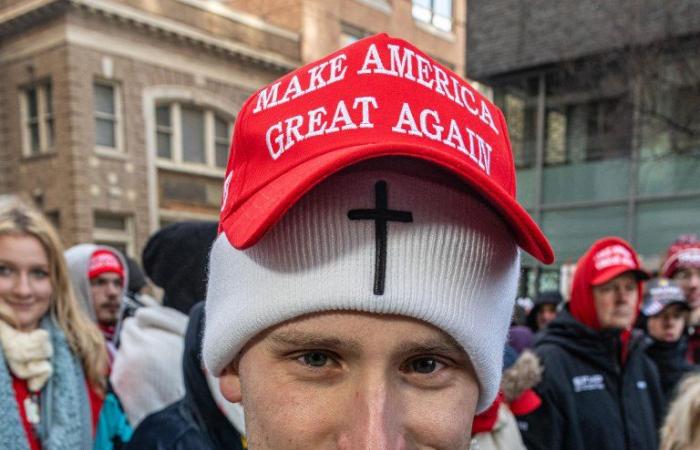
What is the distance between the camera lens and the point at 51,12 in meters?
11.5

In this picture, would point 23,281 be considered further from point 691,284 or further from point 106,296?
point 691,284

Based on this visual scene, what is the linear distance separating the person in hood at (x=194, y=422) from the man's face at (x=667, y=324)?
2.65 metres

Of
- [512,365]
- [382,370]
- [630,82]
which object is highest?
[630,82]

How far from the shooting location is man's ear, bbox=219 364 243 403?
107 centimetres

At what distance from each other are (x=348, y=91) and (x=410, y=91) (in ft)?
0.32

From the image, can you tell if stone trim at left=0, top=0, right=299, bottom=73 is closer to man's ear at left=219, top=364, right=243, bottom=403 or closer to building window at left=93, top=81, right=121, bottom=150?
building window at left=93, top=81, right=121, bottom=150

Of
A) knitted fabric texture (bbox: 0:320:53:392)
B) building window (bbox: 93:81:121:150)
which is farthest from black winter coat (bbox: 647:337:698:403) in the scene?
building window (bbox: 93:81:121:150)

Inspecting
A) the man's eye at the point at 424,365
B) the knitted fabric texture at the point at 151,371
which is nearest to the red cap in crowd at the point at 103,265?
the knitted fabric texture at the point at 151,371

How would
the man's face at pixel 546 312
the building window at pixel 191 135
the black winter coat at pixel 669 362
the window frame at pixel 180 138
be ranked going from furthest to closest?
the building window at pixel 191 135
the window frame at pixel 180 138
the man's face at pixel 546 312
the black winter coat at pixel 669 362

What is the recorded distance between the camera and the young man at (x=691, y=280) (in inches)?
142

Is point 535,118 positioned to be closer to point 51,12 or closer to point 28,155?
point 51,12

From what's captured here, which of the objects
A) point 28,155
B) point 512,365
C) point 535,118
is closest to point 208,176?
point 28,155

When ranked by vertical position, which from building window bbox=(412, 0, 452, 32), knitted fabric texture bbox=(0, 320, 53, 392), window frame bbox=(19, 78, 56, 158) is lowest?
knitted fabric texture bbox=(0, 320, 53, 392)

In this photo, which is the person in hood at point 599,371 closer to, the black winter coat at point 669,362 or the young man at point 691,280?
the black winter coat at point 669,362
